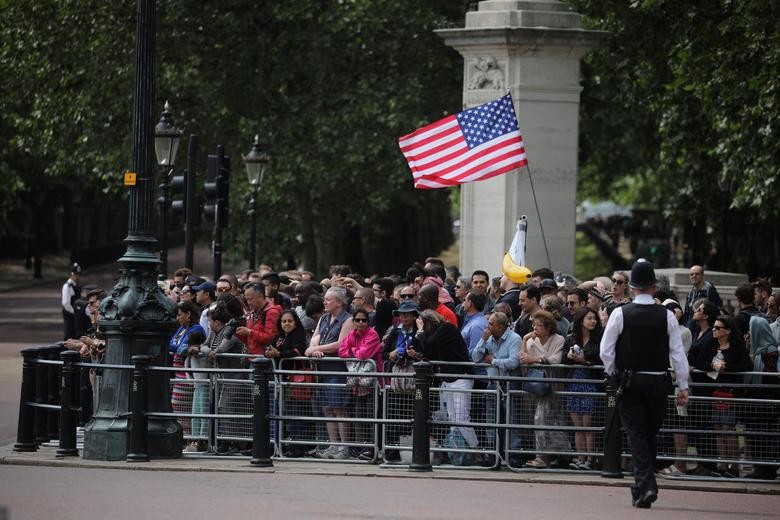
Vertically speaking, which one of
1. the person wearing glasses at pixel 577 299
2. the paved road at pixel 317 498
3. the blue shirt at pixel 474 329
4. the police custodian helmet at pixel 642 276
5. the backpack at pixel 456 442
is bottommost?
the paved road at pixel 317 498

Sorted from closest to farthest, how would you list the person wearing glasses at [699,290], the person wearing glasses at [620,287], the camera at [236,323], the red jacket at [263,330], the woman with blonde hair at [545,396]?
1. the woman with blonde hair at [545,396]
2. the red jacket at [263,330]
3. the camera at [236,323]
4. the person wearing glasses at [620,287]
5. the person wearing glasses at [699,290]

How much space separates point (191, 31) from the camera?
4041cm

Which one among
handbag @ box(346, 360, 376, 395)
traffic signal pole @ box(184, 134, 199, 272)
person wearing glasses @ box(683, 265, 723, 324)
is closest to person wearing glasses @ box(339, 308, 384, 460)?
handbag @ box(346, 360, 376, 395)

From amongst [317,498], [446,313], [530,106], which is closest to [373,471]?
[317,498]

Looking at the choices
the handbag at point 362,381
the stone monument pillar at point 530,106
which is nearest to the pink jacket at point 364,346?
the handbag at point 362,381

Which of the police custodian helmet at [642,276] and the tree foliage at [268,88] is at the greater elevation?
the tree foliage at [268,88]

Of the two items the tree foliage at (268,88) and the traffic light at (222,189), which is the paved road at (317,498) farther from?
the tree foliage at (268,88)

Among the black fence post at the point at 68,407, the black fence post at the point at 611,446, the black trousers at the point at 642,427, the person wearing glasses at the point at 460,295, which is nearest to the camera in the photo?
the black trousers at the point at 642,427

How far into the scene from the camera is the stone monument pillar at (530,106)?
23078mm

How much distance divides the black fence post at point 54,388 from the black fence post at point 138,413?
1.39m

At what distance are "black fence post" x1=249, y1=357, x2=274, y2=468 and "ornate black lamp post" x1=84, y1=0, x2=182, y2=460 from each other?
0.89m

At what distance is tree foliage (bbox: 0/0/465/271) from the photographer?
126 ft

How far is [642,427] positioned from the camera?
12.9 metres

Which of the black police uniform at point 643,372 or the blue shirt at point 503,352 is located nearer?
the black police uniform at point 643,372
